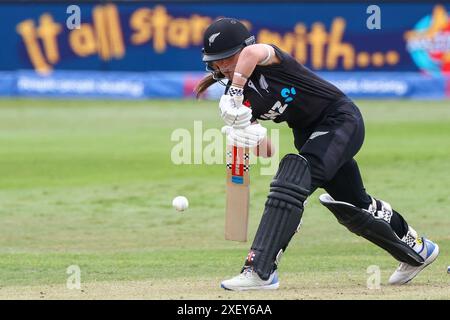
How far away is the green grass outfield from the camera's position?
305 inches

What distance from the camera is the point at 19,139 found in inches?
837

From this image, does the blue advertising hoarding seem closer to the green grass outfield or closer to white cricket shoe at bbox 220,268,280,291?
the green grass outfield

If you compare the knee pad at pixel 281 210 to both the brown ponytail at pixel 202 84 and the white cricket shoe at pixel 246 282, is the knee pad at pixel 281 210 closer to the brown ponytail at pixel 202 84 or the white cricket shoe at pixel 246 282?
the white cricket shoe at pixel 246 282

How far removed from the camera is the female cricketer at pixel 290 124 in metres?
6.88

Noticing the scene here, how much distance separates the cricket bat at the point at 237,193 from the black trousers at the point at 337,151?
0.44 metres

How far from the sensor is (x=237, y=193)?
300 inches

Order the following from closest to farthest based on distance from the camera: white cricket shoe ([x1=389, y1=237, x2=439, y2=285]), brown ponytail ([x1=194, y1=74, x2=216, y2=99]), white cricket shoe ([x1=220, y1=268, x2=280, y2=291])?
white cricket shoe ([x1=220, y1=268, x2=280, y2=291])
brown ponytail ([x1=194, y1=74, x2=216, y2=99])
white cricket shoe ([x1=389, y1=237, x2=439, y2=285])

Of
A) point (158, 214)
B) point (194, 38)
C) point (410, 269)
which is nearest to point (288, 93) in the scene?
point (410, 269)

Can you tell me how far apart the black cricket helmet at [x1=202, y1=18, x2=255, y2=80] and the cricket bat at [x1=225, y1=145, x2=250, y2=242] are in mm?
751

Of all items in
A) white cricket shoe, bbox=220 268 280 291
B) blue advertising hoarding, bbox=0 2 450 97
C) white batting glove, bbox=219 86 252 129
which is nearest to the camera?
white batting glove, bbox=219 86 252 129

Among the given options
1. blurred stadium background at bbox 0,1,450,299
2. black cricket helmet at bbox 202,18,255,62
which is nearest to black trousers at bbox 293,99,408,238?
blurred stadium background at bbox 0,1,450,299

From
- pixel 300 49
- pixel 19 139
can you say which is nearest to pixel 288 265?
pixel 19 139
